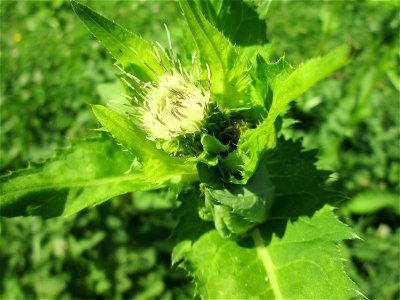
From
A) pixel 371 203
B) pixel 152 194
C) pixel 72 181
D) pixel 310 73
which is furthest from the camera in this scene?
pixel 371 203

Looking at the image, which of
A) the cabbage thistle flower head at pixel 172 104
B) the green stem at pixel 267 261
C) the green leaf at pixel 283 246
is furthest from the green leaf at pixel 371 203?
the cabbage thistle flower head at pixel 172 104

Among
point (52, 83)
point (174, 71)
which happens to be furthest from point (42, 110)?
point (174, 71)

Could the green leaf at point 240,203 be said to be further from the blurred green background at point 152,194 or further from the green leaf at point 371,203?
the green leaf at point 371,203

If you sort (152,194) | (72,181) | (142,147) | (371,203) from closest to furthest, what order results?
1. (142,147)
2. (72,181)
3. (152,194)
4. (371,203)

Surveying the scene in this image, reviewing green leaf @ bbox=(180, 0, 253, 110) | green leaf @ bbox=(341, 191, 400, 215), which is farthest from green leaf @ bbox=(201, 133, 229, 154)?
green leaf @ bbox=(341, 191, 400, 215)

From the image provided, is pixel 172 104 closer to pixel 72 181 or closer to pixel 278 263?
pixel 72 181

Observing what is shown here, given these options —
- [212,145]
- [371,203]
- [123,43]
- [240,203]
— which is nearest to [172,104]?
[212,145]

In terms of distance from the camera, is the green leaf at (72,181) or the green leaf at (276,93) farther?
the green leaf at (72,181)
